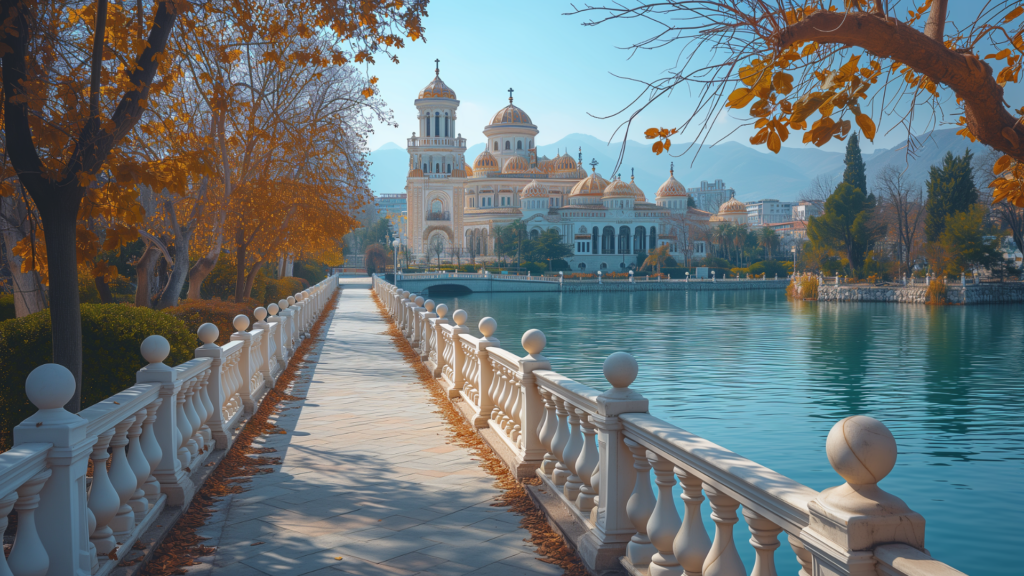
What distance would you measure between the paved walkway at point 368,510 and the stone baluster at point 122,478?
469 mm

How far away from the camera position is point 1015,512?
1030 cm

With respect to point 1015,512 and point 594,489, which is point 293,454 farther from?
point 1015,512

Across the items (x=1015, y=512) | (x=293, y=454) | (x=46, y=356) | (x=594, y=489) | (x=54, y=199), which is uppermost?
(x=54, y=199)

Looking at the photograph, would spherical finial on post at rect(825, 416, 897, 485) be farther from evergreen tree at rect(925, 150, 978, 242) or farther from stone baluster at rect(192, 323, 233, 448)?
evergreen tree at rect(925, 150, 978, 242)

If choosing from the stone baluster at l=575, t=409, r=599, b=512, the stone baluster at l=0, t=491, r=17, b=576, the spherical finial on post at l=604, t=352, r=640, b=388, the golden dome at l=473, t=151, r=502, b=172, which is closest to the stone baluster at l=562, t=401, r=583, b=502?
the stone baluster at l=575, t=409, r=599, b=512

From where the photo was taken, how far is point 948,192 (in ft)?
190

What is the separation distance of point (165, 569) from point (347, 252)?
12250 cm

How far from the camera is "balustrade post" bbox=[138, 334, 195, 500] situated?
4.91 metres

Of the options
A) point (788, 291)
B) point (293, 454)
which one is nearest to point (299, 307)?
point (293, 454)

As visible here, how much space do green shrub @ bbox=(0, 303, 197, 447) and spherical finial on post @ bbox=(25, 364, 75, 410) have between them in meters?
3.28

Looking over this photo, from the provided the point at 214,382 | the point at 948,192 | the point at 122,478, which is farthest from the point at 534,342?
the point at 948,192

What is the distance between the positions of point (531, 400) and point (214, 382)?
10.00ft

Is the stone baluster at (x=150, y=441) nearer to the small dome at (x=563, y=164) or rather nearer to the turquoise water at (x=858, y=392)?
the turquoise water at (x=858, y=392)

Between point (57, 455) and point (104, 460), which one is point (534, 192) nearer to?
point (104, 460)
